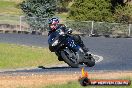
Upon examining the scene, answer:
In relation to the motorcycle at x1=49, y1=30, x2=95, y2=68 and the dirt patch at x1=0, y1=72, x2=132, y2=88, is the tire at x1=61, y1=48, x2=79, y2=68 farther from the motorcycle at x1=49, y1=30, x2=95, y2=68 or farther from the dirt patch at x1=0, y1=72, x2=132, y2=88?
the dirt patch at x1=0, y1=72, x2=132, y2=88

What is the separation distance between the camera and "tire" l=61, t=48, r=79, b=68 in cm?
1800

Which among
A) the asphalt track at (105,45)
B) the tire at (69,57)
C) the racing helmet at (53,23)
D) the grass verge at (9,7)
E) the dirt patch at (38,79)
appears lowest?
the grass verge at (9,7)

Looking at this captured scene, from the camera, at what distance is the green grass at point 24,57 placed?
26.5 m

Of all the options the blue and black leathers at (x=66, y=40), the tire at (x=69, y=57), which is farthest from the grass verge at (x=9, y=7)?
the blue and black leathers at (x=66, y=40)

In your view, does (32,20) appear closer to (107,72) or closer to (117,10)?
(117,10)

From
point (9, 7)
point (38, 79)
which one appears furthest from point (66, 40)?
point (9, 7)

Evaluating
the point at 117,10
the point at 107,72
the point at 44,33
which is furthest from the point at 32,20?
the point at 107,72

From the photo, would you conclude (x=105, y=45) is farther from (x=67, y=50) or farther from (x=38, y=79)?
(x=38, y=79)

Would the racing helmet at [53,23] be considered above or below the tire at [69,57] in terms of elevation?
above

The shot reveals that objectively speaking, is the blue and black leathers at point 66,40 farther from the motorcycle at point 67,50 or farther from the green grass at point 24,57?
the green grass at point 24,57

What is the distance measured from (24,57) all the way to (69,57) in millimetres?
10385

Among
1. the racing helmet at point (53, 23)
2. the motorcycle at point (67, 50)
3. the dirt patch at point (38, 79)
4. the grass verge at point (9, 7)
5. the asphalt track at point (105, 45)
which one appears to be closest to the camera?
the racing helmet at point (53, 23)

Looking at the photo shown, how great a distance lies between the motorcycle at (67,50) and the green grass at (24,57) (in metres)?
8.10

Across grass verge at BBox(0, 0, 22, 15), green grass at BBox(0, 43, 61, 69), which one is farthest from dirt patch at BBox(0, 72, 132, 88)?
grass verge at BBox(0, 0, 22, 15)
